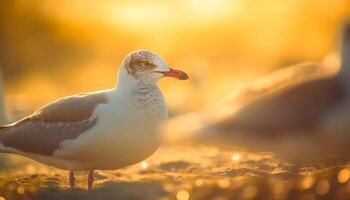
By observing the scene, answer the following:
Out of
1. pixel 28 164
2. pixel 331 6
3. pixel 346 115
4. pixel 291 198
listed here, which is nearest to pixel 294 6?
pixel 331 6

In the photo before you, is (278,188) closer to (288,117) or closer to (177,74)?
(288,117)

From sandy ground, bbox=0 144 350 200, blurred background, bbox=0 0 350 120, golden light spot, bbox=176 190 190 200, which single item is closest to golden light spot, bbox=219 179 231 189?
sandy ground, bbox=0 144 350 200

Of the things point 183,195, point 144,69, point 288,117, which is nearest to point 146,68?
point 144,69

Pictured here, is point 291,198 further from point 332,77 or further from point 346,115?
point 332,77

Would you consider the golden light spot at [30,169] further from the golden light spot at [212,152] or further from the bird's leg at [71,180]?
the golden light spot at [212,152]

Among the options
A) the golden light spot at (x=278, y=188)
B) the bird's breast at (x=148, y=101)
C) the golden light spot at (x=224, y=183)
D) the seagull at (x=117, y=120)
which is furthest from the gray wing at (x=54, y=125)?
the golden light spot at (x=278, y=188)

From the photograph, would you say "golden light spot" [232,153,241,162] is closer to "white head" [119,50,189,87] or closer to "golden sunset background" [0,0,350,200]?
"golden sunset background" [0,0,350,200]
